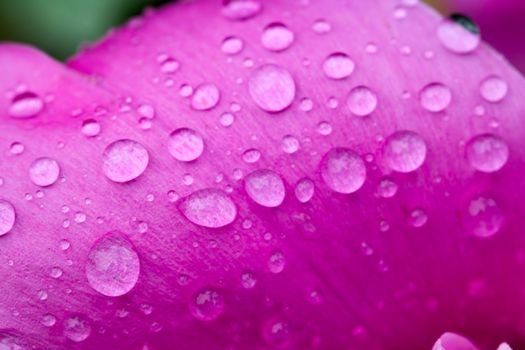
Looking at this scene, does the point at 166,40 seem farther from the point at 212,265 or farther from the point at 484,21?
the point at 484,21

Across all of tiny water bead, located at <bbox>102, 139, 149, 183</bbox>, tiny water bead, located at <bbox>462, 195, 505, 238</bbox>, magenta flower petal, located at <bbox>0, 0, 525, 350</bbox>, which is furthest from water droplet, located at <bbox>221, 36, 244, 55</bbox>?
tiny water bead, located at <bbox>462, 195, 505, 238</bbox>

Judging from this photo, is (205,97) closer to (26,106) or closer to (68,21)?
(26,106)

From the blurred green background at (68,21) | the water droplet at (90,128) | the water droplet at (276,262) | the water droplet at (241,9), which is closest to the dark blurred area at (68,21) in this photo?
the blurred green background at (68,21)

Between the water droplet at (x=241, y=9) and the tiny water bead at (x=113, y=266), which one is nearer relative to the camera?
the tiny water bead at (x=113, y=266)

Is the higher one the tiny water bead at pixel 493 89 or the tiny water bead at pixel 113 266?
the tiny water bead at pixel 493 89

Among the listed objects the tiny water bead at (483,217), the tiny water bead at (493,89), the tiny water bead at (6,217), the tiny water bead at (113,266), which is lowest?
the tiny water bead at (483,217)

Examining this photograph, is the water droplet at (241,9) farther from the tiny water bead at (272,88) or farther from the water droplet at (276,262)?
the water droplet at (276,262)

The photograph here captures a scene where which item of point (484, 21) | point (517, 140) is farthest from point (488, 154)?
point (484, 21)
